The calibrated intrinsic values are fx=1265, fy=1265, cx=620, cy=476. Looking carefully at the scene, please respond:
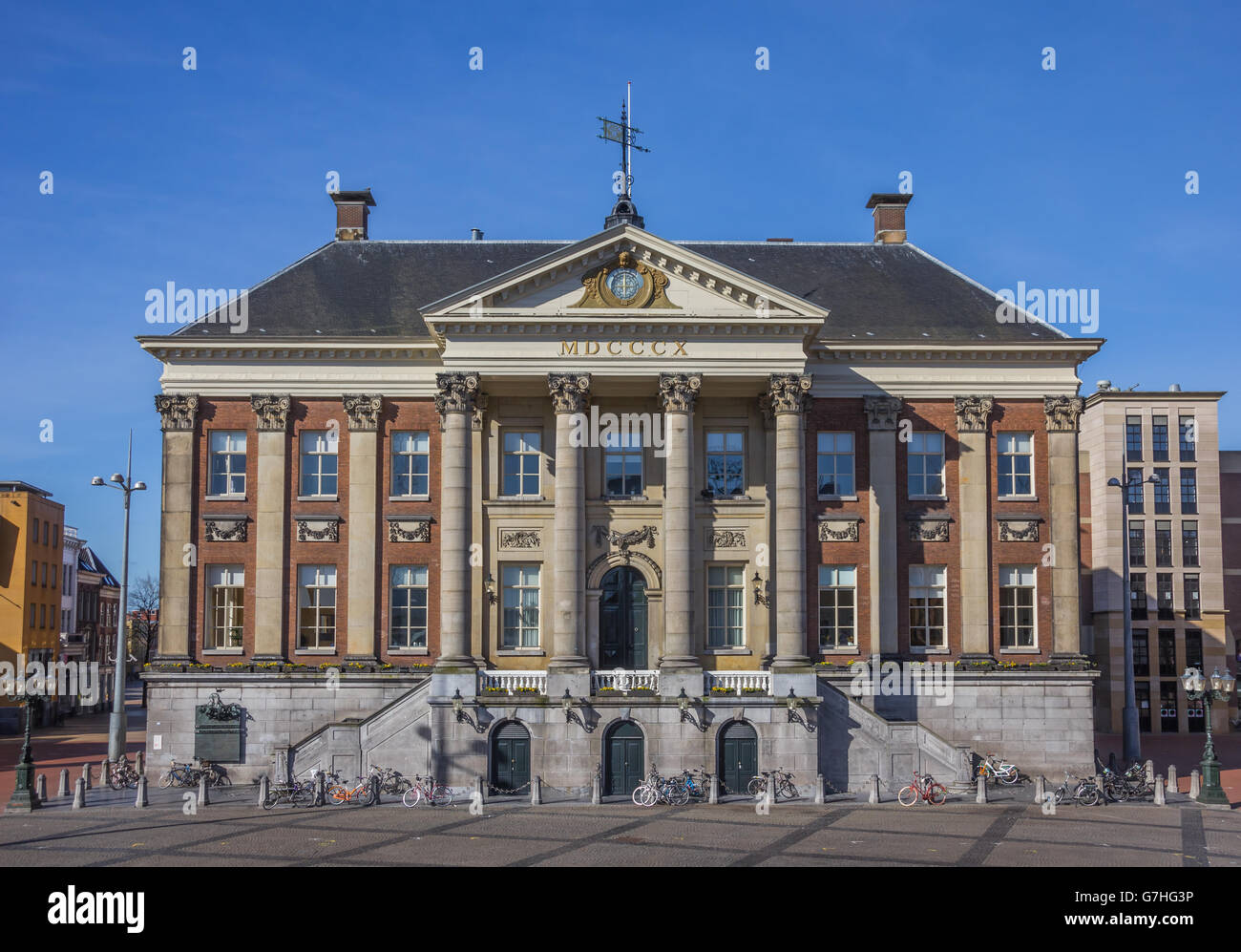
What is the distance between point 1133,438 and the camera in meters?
71.4

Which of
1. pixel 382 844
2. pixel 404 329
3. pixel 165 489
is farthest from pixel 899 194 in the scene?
pixel 382 844

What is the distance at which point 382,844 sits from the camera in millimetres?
28500

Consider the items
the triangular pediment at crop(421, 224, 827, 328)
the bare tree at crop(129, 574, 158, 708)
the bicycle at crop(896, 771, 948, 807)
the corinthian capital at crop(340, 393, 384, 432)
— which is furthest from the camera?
the bare tree at crop(129, 574, 158, 708)

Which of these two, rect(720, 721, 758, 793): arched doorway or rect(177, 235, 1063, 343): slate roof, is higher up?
rect(177, 235, 1063, 343): slate roof

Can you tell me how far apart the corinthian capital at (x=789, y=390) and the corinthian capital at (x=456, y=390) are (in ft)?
31.5

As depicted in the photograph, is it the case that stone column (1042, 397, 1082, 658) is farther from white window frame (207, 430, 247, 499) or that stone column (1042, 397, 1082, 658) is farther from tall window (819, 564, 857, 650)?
white window frame (207, 430, 247, 499)

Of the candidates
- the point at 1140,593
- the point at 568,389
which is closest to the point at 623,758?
the point at 568,389

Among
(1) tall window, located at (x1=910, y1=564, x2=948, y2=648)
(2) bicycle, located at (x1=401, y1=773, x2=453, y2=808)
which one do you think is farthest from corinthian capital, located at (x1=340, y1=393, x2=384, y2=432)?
(1) tall window, located at (x1=910, y1=564, x2=948, y2=648)

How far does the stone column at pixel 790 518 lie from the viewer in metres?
39.6

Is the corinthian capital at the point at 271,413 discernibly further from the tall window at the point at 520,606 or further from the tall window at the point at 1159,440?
the tall window at the point at 1159,440

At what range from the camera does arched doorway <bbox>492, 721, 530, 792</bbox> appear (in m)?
38.4

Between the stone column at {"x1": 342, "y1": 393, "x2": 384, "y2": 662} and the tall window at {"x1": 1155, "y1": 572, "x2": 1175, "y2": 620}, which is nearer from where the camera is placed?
the stone column at {"x1": 342, "y1": 393, "x2": 384, "y2": 662}

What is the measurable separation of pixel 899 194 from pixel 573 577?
21891 mm

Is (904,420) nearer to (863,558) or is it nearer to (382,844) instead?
(863,558)
